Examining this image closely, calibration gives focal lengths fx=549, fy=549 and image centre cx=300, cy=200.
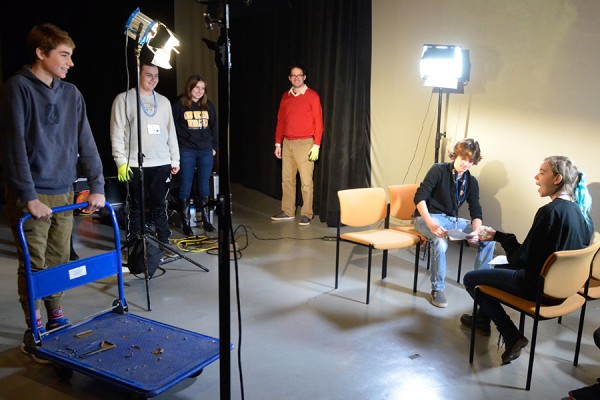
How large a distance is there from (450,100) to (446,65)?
0.54 m

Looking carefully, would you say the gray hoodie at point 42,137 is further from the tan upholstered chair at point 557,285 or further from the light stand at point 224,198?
the tan upholstered chair at point 557,285

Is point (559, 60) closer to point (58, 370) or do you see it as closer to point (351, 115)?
point (351, 115)

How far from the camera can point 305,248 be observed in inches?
191

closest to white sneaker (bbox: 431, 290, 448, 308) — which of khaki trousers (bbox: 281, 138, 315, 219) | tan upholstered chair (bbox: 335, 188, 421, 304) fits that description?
tan upholstered chair (bbox: 335, 188, 421, 304)

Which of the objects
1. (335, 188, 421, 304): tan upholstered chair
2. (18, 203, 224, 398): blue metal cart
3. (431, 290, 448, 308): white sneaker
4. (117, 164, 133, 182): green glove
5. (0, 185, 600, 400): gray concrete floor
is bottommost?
(0, 185, 600, 400): gray concrete floor

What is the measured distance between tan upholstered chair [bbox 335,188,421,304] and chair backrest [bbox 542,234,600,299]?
122 cm

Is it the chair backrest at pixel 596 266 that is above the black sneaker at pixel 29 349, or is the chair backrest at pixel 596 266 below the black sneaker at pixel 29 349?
above

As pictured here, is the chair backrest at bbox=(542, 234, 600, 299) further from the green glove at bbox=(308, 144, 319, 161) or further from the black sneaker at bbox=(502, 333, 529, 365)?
the green glove at bbox=(308, 144, 319, 161)

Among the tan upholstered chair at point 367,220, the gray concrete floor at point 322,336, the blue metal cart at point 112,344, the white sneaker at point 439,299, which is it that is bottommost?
the gray concrete floor at point 322,336

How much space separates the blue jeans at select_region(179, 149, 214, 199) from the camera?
5.05m

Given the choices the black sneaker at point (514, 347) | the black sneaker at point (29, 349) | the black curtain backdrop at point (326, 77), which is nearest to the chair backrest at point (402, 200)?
the black curtain backdrop at point (326, 77)

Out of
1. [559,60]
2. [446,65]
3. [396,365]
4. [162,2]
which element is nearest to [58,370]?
[396,365]

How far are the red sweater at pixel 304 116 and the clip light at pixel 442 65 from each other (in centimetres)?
135

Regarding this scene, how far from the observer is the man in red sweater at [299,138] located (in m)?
5.61
